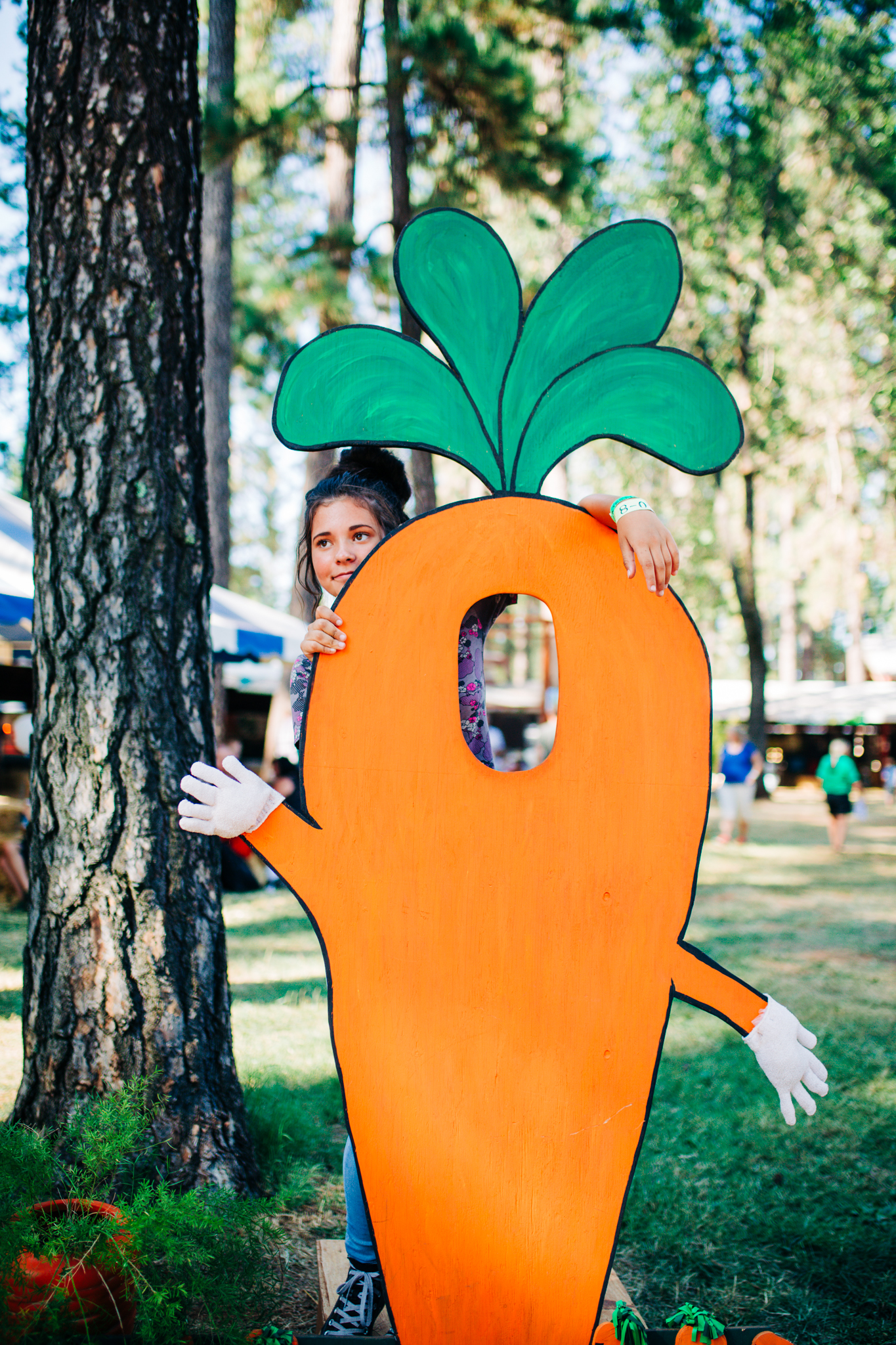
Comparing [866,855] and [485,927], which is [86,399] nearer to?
[485,927]

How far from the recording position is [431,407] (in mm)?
1958

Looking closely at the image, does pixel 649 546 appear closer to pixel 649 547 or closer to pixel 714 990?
pixel 649 547

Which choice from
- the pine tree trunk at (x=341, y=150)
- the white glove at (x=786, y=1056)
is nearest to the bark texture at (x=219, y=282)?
the pine tree trunk at (x=341, y=150)

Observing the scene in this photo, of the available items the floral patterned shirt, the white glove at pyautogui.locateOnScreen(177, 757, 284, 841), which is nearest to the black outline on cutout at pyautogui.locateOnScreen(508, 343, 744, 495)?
the floral patterned shirt

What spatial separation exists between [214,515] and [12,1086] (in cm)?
539

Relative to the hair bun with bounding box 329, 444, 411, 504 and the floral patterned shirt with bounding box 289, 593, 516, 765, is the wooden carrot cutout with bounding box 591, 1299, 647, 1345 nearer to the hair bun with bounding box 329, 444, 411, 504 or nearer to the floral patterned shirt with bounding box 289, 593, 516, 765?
the floral patterned shirt with bounding box 289, 593, 516, 765

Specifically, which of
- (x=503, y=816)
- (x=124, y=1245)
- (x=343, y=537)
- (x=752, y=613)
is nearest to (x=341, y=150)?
(x=343, y=537)

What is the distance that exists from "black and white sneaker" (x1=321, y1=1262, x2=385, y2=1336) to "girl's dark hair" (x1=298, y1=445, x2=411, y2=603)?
5.10 ft

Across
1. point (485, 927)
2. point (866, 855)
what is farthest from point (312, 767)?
Answer: point (866, 855)

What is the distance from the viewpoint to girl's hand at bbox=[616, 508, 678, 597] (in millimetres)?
1784

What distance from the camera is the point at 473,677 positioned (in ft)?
6.60

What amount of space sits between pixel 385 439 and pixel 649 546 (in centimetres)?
60

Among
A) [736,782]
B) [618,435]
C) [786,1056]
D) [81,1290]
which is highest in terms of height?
[618,435]

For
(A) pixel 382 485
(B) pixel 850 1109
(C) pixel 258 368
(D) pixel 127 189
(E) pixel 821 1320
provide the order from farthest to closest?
(C) pixel 258 368
(B) pixel 850 1109
(D) pixel 127 189
(E) pixel 821 1320
(A) pixel 382 485
